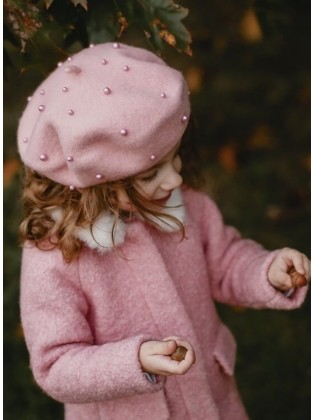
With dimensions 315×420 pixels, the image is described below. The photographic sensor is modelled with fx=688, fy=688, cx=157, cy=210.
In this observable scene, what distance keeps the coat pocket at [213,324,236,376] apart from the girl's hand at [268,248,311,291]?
25 cm

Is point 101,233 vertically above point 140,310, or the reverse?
point 101,233

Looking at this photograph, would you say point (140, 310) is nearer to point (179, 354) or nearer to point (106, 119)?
point (179, 354)

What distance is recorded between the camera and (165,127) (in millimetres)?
1562

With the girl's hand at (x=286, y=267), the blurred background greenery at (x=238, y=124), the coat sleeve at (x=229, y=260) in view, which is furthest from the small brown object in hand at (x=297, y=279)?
the blurred background greenery at (x=238, y=124)

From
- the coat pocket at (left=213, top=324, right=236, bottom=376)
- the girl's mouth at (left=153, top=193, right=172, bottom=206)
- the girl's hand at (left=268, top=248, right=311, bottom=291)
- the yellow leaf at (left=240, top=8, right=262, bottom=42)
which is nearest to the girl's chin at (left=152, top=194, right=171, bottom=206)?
the girl's mouth at (left=153, top=193, right=172, bottom=206)

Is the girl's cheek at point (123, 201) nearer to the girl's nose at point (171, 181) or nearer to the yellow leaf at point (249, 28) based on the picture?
the girl's nose at point (171, 181)

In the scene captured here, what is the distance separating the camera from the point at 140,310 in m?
1.75

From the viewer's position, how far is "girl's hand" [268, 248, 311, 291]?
5.72 feet

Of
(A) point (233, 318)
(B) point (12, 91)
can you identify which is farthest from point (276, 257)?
(B) point (12, 91)

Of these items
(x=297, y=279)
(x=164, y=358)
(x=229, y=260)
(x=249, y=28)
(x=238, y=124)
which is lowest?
(x=238, y=124)

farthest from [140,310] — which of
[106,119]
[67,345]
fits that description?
[106,119]

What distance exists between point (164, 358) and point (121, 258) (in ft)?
1.20

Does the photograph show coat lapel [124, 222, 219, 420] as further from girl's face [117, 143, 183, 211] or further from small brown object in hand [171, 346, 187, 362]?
small brown object in hand [171, 346, 187, 362]

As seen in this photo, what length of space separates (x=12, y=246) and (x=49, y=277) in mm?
1764
